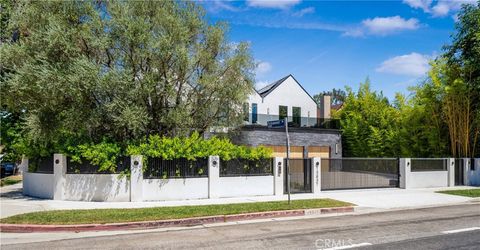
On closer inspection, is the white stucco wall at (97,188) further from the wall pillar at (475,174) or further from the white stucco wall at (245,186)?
the wall pillar at (475,174)

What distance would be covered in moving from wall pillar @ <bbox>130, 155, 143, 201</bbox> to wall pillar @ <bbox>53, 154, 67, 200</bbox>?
2864 millimetres

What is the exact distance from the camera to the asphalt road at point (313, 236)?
8391mm

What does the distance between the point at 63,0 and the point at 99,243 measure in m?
11.4

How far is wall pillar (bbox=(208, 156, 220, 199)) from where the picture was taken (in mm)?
16750

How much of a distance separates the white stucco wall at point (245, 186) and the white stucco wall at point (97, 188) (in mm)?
4060

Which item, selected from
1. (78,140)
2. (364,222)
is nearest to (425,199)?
(364,222)

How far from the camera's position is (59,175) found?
15789 millimetres

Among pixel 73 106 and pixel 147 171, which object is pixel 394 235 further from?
pixel 73 106

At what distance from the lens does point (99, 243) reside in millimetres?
8781

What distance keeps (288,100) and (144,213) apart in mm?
31066

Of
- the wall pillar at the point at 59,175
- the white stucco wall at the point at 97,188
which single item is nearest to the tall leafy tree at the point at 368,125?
the white stucco wall at the point at 97,188

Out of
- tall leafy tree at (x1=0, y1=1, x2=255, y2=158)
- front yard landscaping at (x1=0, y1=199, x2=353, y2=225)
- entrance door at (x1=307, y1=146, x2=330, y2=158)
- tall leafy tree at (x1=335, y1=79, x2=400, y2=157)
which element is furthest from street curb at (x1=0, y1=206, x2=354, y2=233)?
tall leafy tree at (x1=335, y1=79, x2=400, y2=157)

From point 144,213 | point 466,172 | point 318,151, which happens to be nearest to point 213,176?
point 144,213

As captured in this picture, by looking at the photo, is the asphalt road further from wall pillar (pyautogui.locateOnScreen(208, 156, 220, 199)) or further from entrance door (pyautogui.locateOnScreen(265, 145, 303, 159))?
entrance door (pyautogui.locateOnScreen(265, 145, 303, 159))
